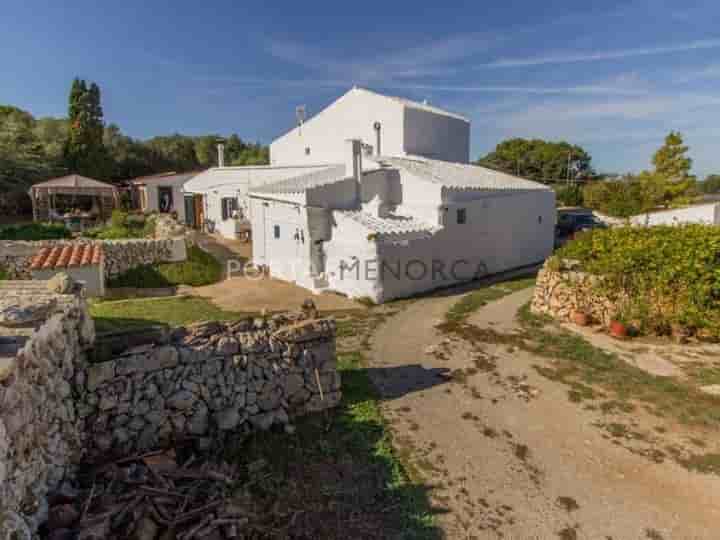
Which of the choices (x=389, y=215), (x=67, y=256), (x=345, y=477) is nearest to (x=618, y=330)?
(x=345, y=477)

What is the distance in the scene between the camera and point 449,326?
1384 cm

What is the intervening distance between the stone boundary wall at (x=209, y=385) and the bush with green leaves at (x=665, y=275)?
9.54 meters

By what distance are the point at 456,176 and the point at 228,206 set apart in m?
16.2

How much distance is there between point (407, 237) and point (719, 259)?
977 centimetres

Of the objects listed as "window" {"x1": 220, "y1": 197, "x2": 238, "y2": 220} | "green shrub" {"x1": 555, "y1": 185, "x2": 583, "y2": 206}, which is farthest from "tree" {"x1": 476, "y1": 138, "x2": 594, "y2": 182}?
"window" {"x1": 220, "y1": 197, "x2": 238, "y2": 220}

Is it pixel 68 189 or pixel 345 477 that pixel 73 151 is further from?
pixel 345 477

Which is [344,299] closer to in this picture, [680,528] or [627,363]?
[627,363]

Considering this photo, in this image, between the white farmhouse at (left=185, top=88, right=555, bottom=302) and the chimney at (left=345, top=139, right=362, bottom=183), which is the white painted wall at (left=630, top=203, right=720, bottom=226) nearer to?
the white farmhouse at (left=185, top=88, right=555, bottom=302)

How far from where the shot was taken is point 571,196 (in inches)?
2227

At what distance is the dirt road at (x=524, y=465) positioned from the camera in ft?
18.3

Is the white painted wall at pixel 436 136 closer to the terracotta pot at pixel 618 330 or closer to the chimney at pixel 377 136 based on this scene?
the chimney at pixel 377 136

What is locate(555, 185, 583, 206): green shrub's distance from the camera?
56.0 metres

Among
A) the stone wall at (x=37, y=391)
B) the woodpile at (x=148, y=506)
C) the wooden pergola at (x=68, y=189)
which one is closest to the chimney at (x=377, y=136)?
the wooden pergola at (x=68, y=189)

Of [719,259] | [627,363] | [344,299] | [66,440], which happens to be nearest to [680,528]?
[627,363]
